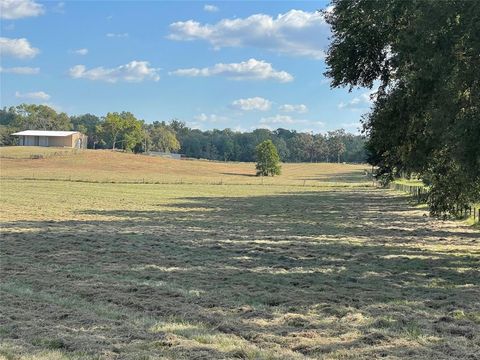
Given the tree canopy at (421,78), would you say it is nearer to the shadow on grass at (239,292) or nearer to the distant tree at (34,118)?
the shadow on grass at (239,292)

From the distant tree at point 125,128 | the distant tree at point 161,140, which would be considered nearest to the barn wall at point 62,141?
the distant tree at point 125,128

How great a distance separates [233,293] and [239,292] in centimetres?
17

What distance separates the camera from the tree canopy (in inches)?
469

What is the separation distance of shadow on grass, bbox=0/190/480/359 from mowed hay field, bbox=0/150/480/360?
3cm

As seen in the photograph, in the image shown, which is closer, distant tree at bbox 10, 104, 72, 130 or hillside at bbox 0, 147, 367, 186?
hillside at bbox 0, 147, 367, 186

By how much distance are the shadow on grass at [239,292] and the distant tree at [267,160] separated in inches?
3995

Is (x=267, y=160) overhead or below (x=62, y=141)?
below

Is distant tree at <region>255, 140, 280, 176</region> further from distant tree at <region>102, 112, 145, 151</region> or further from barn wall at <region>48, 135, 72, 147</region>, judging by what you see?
barn wall at <region>48, 135, 72, 147</region>

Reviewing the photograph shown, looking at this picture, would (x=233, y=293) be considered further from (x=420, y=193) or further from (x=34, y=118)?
(x=34, y=118)

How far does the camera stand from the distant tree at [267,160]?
123062mm

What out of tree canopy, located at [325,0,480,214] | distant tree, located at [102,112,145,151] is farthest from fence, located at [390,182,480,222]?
distant tree, located at [102,112,145,151]

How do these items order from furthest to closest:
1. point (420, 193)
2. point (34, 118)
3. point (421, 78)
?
point (34, 118)
point (420, 193)
point (421, 78)

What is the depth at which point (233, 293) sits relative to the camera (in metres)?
10.3

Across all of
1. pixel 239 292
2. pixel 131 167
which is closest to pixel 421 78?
pixel 239 292
